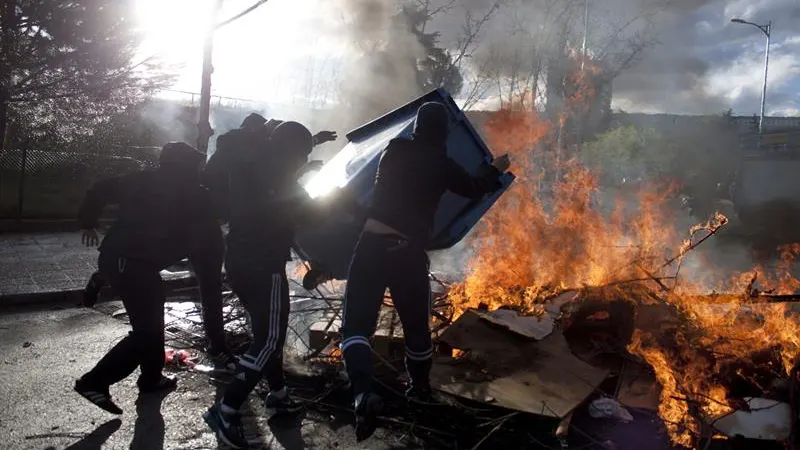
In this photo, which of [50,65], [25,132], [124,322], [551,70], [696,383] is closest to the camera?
[696,383]

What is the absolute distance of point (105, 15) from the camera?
42.6ft

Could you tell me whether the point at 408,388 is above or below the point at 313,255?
below

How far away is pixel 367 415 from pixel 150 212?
2.09 metres

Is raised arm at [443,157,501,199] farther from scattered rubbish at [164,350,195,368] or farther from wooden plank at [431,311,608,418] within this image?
scattered rubbish at [164,350,195,368]

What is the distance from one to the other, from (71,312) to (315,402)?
3.94m

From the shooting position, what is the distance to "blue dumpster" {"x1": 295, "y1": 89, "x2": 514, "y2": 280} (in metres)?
4.44

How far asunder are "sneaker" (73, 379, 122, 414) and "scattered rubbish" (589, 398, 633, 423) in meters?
3.14

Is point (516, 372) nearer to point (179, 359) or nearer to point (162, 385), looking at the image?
point (162, 385)

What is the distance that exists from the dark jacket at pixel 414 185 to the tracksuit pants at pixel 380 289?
130 mm

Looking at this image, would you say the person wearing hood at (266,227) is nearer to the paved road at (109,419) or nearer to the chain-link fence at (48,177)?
the paved road at (109,419)

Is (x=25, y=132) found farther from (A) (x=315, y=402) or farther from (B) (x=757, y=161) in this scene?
(B) (x=757, y=161)

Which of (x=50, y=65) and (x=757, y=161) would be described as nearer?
(x=50, y=65)

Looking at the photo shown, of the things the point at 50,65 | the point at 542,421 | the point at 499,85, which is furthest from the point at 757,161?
the point at 50,65

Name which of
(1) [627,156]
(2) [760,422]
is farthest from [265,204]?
(1) [627,156]
